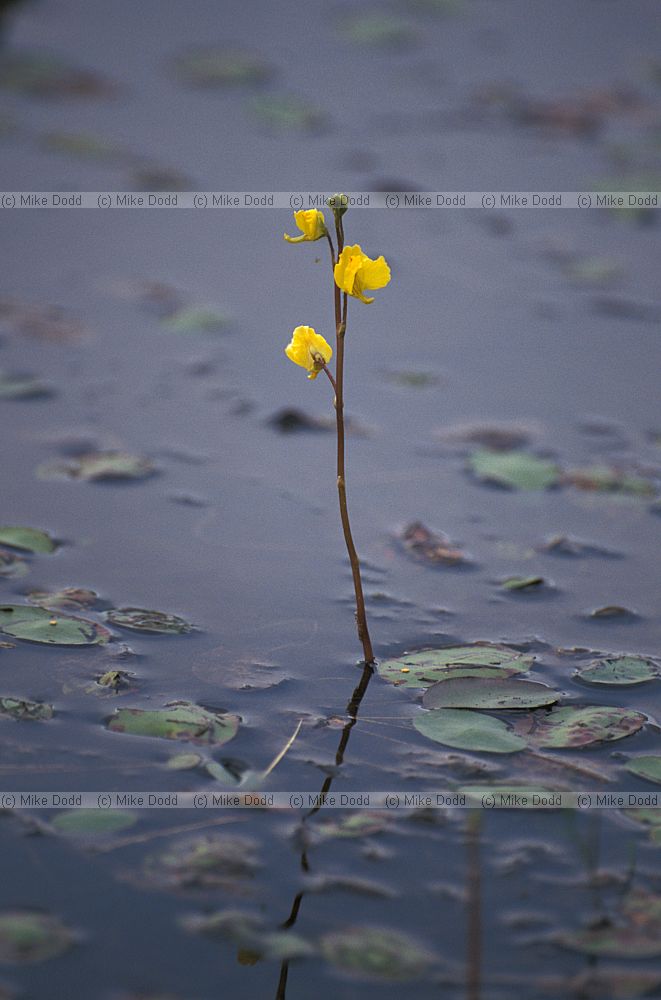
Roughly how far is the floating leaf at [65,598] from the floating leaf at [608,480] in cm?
110

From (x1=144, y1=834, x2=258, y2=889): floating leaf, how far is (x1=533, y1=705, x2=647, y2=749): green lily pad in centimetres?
48

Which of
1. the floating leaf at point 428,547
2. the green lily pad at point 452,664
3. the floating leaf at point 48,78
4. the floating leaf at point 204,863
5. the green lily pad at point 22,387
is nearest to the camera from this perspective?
the floating leaf at point 204,863

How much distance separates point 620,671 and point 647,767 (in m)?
0.24

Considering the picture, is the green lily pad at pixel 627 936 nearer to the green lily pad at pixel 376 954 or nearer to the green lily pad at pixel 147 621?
the green lily pad at pixel 376 954

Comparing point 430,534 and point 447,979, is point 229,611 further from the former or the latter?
point 447,979

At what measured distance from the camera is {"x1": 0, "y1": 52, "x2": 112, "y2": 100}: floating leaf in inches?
179

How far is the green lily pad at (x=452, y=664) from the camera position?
189 cm

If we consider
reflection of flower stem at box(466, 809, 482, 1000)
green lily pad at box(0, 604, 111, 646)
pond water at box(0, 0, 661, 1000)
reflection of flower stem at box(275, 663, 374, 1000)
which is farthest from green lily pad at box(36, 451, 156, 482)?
reflection of flower stem at box(466, 809, 482, 1000)

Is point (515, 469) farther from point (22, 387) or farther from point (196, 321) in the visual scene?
point (22, 387)

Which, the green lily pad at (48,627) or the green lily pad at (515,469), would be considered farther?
the green lily pad at (515,469)

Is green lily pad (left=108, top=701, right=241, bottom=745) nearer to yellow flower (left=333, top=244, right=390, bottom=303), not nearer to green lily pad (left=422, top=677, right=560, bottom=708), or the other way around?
green lily pad (left=422, top=677, right=560, bottom=708)

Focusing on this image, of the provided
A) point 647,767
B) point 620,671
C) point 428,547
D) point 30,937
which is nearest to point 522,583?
point 428,547

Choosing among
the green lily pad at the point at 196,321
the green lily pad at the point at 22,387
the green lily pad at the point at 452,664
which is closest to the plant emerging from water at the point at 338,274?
the green lily pad at the point at 452,664

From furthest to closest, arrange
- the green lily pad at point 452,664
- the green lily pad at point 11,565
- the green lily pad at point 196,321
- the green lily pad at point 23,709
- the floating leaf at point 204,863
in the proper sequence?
1. the green lily pad at point 196,321
2. the green lily pad at point 11,565
3. the green lily pad at point 452,664
4. the green lily pad at point 23,709
5. the floating leaf at point 204,863
